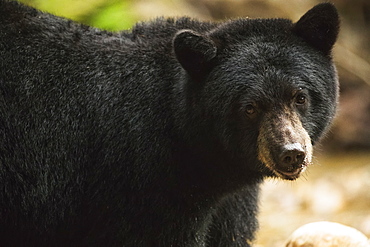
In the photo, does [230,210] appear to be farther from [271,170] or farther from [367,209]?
[367,209]

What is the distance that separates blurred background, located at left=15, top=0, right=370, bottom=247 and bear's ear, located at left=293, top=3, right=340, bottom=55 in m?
4.13

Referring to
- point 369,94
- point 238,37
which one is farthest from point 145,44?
point 369,94

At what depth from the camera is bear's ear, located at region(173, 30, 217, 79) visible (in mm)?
6001

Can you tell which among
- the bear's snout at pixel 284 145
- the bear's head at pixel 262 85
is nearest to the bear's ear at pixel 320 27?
the bear's head at pixel 262 85

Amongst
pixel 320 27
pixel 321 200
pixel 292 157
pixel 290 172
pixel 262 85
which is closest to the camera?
pixel 292 157

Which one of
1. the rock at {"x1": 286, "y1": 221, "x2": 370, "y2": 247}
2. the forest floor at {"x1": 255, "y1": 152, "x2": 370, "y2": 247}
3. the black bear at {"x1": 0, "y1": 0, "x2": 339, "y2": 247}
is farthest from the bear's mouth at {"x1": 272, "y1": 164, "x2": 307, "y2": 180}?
the forest floor at {"x1": 255, "y1": 152, "x2": 370, "y2": 247}

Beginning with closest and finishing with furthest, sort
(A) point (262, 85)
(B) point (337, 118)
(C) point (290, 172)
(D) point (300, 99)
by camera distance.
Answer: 1. (C) point (290, 172)
2. (A) point (262, 85)
3. (D) point (300, 99)
4. (B) point (337, 118)

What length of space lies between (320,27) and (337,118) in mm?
8081

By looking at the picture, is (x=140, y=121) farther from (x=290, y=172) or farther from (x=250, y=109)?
(x=290, y=172)

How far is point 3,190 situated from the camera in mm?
6336

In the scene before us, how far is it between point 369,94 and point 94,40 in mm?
8974

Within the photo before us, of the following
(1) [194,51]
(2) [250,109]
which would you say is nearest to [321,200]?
(2) [250,109]

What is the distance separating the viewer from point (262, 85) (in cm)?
595

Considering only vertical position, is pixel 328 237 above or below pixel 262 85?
below
